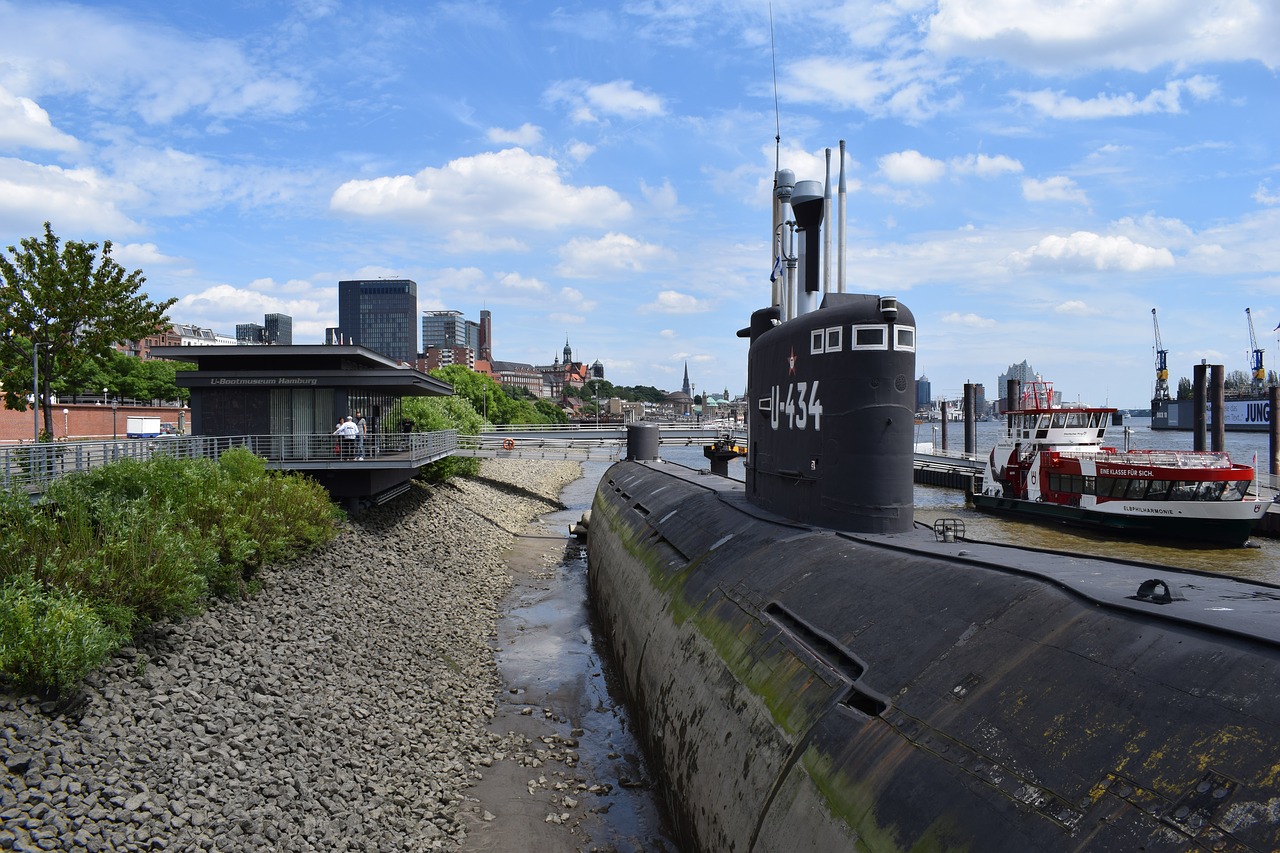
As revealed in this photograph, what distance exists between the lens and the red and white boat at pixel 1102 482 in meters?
30.2

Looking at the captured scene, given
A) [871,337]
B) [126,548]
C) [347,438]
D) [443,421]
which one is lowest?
[126,548]

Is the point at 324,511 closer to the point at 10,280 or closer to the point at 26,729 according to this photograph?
the point at 26,729

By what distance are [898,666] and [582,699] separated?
1009 centimetres

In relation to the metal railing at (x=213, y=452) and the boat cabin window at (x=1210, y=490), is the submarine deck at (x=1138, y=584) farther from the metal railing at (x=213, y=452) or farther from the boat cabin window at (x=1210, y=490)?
the boat cabin window at (x=1210, y=490)

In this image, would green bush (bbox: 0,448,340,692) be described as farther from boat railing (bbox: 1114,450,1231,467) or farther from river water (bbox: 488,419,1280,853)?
boat railing (bbox: 1114,450,1231,467)

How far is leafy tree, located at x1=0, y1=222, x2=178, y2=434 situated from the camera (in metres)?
26.9

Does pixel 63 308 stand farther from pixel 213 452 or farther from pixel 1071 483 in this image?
pixel 1071 483

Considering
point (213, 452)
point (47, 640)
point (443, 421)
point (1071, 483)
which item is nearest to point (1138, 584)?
point (47, 640)

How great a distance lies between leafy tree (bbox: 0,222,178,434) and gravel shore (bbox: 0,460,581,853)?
16.2 m

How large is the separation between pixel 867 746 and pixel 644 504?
14706 millimetres

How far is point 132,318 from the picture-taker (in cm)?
2912

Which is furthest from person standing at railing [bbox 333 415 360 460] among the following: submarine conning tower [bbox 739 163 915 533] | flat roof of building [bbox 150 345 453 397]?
submarine conning tower [bbox 739 163 915 533]

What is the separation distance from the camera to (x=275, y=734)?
10711mm

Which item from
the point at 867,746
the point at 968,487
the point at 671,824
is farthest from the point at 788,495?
the point at 968,487
